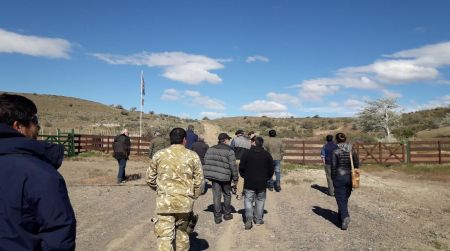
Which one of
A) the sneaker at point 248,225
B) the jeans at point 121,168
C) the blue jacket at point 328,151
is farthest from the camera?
the jeans at point 121,168

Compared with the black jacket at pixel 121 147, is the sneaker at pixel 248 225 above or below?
below

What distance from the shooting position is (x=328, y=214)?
11.4 m

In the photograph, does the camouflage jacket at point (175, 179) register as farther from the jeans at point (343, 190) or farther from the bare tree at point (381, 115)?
the bare tree at point (381, 115)

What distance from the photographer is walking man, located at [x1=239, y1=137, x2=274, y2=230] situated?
9430 mm

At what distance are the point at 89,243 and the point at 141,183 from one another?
822 centimetres

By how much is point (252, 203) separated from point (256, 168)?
2.62 ft

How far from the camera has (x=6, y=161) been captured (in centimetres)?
251

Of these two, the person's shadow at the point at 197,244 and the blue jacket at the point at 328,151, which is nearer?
the person's shadow at the point at 197,244

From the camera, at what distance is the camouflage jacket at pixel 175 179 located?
18.4 feet

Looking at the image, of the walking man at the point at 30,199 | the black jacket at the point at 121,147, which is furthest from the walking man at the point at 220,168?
the walking man at the point at 30,199

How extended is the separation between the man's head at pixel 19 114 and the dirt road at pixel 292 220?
5225 millimetres

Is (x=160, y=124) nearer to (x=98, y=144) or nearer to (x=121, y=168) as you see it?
(x=98, y=144)

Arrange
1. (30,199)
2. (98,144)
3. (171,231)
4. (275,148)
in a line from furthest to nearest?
1. (98,144)
2. (275,148)
3. (171,231)
4. (30,199)

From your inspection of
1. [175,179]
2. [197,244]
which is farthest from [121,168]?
[175,179]
